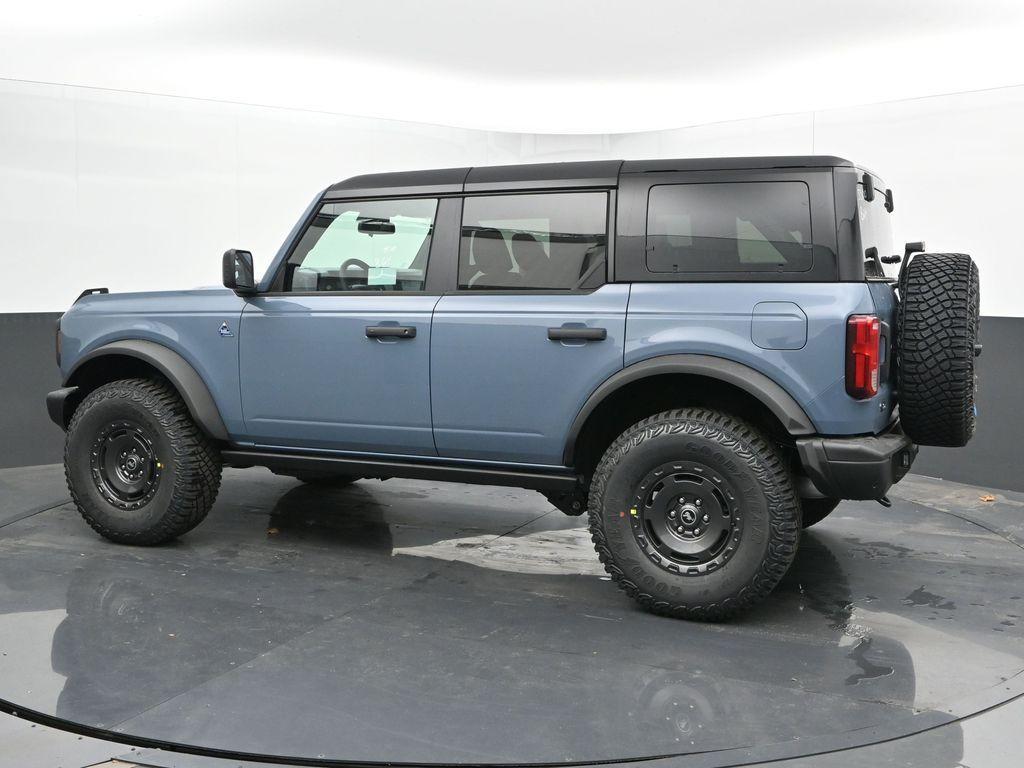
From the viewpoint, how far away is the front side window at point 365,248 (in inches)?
192

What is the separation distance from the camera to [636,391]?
14.8ft

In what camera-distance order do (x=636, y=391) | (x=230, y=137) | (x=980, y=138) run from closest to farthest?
(x=636, y=391) → (x=980, y=138) → (x=230, y=137)

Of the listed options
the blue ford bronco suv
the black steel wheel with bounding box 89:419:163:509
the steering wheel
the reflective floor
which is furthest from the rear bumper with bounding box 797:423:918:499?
the black steel wheel with bounding box 89:419:163:509

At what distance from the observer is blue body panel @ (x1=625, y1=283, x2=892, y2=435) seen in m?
3.96

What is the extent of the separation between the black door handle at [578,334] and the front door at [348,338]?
0.63 m

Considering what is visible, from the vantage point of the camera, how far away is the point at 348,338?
4875mm

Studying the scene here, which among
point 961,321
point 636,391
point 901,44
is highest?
point 901,44

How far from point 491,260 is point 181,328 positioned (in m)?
1.75

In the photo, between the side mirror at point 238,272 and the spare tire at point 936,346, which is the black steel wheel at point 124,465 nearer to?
the side mirror at point 238,272

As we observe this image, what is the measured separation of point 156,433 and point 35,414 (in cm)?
338

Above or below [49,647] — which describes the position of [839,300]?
above

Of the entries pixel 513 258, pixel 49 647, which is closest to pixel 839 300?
pixel 513 258

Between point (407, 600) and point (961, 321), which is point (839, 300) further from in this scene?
point (407, 600)

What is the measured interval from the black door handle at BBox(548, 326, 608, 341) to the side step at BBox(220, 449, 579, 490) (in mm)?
611
